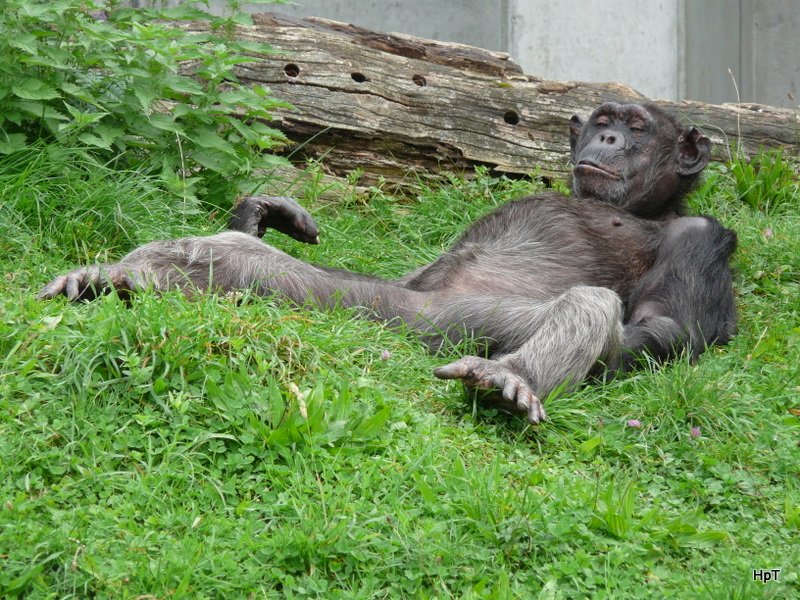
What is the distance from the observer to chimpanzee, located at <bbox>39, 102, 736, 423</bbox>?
457 centimetres

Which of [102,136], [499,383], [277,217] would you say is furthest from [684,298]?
[102,136]

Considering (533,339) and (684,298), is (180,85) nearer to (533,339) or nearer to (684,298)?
(533,339)

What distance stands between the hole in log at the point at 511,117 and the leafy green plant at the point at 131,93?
1971mm

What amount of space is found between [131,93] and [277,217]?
3.83 ft

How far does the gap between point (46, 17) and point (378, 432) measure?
3.17 m

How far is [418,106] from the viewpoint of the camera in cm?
739

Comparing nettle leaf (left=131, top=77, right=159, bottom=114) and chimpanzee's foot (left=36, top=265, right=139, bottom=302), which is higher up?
nettle leaf (left=131, top=77, right=159, bottom=114)

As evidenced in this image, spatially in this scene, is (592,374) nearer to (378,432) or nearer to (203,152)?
(378,432)

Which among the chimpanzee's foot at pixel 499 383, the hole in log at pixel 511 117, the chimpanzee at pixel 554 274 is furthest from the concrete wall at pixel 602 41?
the chimpanzee's foot at pixel 499 383

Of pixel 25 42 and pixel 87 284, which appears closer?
pixel 87 284

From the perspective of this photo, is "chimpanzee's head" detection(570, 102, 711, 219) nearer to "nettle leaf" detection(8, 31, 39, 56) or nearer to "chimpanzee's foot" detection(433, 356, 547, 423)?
"chimpanzee's foot" detection(433, 356, 547, 423)

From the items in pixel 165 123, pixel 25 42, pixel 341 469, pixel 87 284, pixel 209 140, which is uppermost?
pixel 25 42

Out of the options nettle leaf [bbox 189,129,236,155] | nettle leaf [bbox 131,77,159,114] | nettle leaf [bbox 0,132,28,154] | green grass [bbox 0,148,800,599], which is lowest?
green grass [bbox 0,148,800,599]

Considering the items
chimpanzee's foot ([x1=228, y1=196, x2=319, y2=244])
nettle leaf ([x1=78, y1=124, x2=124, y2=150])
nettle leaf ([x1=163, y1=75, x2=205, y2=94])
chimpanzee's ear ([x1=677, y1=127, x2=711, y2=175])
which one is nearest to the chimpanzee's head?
chimpanzee's ear ([x1=677, y1=127, x2=711, y2=175])
